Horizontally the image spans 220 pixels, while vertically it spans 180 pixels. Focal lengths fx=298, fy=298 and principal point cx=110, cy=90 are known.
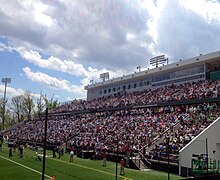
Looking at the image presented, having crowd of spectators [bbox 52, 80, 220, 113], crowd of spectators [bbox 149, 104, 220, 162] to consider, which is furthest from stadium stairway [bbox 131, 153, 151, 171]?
crowd of spectators [bbox 52, 80, 220, 113]

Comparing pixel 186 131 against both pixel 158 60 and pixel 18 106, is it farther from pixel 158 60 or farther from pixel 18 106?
pixel 18 106

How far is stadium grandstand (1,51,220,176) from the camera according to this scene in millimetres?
26062

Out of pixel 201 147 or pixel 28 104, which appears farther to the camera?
pixel 28 104

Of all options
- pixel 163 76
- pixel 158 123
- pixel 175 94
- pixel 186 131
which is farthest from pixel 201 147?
pixel 163 76

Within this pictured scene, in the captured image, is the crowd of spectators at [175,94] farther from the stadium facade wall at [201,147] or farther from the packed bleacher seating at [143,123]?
the stadium facade wall at [201,147]

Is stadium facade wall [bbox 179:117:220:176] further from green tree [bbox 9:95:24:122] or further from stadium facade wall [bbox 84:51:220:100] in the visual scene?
green tree [bbox 9:95:24:122]

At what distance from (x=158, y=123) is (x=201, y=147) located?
10.3m

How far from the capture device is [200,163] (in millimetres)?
22734

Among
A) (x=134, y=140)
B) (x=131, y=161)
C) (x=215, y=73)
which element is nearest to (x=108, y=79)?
(x=215, y=73)

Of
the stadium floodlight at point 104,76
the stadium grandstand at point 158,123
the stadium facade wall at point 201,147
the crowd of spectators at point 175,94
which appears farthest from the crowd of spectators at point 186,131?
the stadium floodlight at point 104,76

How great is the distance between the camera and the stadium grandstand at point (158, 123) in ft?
85.5

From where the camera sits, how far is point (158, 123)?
3534cm

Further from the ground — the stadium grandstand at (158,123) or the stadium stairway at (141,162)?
the stadium grandstand at (158,123)

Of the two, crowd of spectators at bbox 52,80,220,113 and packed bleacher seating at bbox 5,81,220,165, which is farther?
crowd of spectators at bbox 52,80,220,113
